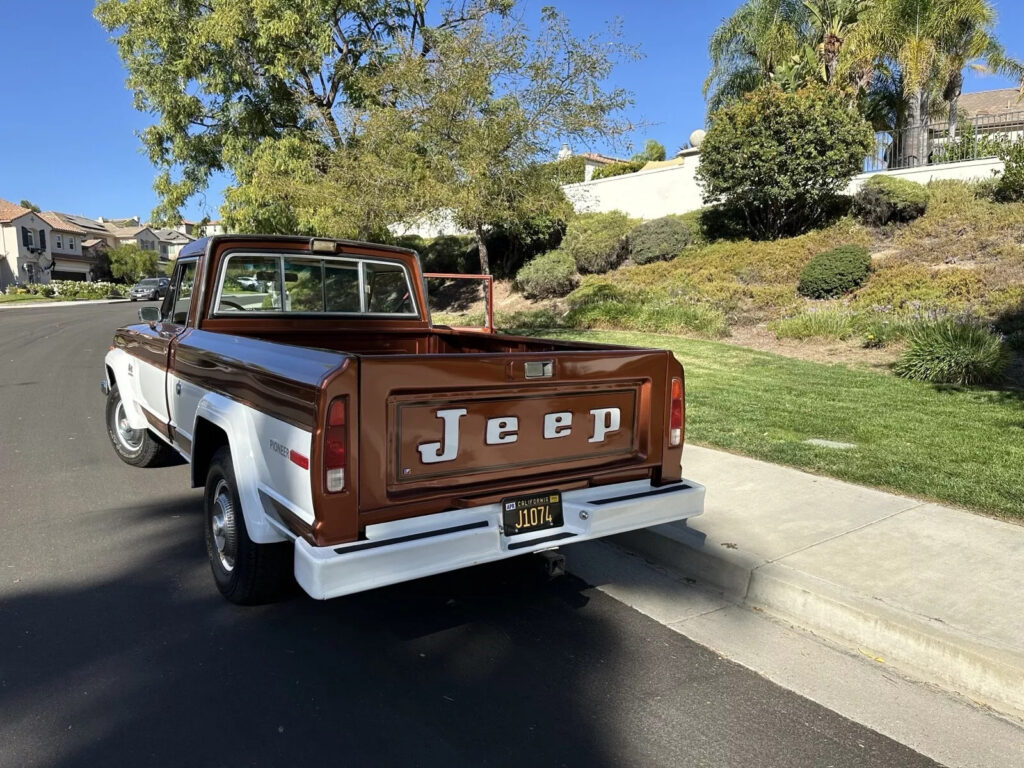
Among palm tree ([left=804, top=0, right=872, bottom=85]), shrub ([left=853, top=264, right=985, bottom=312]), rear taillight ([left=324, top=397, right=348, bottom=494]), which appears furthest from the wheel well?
palm tree ([left=804, top=0, right=872, bottom=85])

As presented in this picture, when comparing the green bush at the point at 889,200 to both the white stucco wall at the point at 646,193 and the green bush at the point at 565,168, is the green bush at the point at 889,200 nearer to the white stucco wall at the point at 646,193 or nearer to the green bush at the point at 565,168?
the white stucco wall at the point at 646,193

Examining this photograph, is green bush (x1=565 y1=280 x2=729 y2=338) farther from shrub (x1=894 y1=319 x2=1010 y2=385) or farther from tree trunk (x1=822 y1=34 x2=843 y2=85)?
tree trunk (x1=822 y1=34 x2=843 y2=85)

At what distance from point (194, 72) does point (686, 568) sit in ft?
61.0

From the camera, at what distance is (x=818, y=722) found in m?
2.94

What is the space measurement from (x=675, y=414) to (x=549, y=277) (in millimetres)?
17265

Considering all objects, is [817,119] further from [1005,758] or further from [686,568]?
[1005,758]

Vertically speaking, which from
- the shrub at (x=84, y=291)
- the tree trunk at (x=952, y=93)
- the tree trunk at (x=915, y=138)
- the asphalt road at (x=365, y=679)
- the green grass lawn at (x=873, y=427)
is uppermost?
the tree trunk at (x=952, y=93)

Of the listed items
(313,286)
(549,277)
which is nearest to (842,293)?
(549,277)

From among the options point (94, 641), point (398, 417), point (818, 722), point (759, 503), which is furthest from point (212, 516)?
point (759, 503)

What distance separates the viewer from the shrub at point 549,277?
21.0 meters

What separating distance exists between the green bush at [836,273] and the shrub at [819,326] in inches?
55.6

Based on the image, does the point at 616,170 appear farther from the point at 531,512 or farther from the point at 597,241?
the point at 531,512

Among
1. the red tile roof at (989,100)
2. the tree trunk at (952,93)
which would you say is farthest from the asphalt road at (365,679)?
the red tile roof at (989,100)

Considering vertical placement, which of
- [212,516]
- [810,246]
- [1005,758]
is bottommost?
[1005,758]
